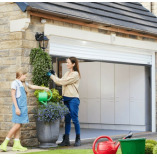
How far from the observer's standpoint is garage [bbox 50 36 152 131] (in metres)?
14.0

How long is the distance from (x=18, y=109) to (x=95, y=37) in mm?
3689

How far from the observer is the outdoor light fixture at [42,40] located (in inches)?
385

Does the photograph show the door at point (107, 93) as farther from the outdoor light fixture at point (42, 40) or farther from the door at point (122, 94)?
the outdoor light fixture at point (42, 40)

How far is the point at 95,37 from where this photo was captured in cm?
1149

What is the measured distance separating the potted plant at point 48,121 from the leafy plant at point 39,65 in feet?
0.94

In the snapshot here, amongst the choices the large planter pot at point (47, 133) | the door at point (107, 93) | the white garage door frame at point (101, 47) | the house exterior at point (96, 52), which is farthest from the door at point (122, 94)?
the large planter pot at point (47, 133)

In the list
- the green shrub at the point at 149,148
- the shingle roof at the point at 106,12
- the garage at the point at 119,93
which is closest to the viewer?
the green shrub at the point at 149,148

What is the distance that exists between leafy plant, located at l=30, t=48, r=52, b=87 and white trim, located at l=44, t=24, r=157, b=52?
60 centimetres

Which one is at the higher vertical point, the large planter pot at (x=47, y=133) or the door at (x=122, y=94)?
the door at (x=122, y=94)

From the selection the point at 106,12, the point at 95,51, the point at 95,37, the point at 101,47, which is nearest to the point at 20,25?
the point at 95,37

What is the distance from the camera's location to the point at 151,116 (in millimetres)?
13914

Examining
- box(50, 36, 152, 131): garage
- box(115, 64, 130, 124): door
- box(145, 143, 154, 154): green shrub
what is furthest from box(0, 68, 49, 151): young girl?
box(115, 64, 130, 124): door

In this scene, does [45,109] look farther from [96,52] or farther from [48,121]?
[96,52]

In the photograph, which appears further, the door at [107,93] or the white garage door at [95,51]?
the door at [107,93]
